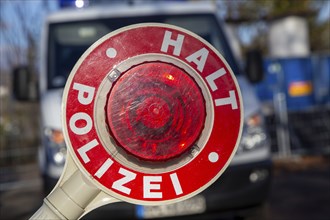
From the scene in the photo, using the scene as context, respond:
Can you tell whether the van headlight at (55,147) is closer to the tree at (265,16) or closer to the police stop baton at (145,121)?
the police stop baton at (145,121)

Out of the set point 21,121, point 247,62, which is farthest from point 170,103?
point 21,121

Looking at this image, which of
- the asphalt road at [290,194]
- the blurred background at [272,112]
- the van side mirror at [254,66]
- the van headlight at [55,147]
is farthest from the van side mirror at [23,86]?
the van side mirror at [254,66]

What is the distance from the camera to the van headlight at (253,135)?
18.3 feet

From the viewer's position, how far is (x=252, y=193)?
5625mm

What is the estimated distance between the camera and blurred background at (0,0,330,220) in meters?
7.02

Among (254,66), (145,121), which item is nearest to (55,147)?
(254,66)

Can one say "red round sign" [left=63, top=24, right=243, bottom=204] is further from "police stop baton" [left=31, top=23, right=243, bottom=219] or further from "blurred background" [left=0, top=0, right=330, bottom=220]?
"blurred background" [left=0, top=0, right=330, bottom=220]

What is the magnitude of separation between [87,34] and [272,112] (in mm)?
8292

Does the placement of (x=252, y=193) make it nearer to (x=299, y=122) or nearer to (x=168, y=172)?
(x=168, y=172)

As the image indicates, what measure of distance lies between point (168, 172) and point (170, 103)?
180 millimetres

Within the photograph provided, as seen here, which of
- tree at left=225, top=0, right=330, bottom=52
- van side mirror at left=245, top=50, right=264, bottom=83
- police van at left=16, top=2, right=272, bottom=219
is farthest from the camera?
tree at left=225, top=0, right=330, bottom=52

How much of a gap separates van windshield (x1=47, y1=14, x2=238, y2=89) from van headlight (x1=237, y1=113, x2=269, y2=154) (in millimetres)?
830

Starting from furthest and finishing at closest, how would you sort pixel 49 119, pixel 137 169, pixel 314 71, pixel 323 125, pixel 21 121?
pixel 21 121 < pixel 314 71 < pixel 323 125 < pixel 49 119 < pixel 137 169

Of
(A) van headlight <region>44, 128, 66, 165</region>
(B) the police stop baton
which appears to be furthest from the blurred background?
(B) the police stop baton
